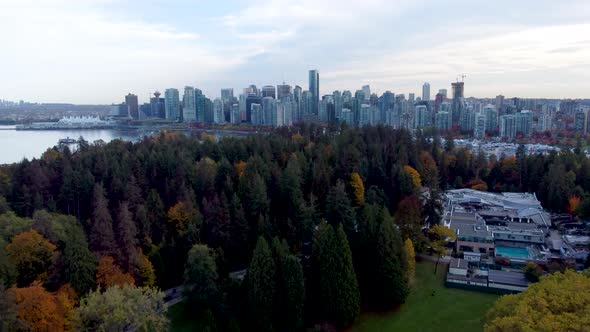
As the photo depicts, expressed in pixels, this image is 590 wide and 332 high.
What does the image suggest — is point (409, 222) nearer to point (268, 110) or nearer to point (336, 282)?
point (336, 282)

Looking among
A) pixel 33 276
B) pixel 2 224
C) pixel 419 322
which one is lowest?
pixel 419 322

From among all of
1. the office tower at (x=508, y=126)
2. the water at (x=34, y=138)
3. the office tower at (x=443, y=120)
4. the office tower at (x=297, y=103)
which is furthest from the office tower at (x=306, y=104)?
the office tower at (x=508, y=126)

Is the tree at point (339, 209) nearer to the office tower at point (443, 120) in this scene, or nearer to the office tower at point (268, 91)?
the office tower at point (443, 120)

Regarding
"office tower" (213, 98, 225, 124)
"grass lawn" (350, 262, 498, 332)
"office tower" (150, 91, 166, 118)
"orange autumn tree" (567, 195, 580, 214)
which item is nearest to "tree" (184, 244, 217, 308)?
"grass lawn" (350, 262, 498, 332)

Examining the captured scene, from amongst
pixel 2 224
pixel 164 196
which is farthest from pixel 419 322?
pixel 2 224

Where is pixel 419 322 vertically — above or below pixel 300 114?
below

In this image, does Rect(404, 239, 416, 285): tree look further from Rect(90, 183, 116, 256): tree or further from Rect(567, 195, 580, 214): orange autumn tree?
Rect(567, 195, 580, 214): orange autumn tree

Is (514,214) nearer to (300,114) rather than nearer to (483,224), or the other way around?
(483,224)
